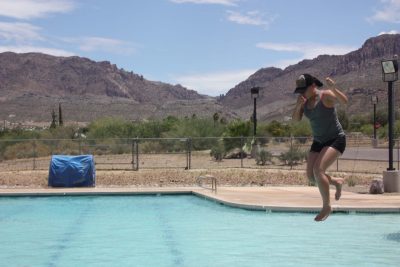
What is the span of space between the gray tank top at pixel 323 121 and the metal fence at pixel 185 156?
60.4 feet

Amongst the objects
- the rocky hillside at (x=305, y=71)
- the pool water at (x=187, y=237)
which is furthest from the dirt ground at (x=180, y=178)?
the rocky hillside at (x=305, y=71)

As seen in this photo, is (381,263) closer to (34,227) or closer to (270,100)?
(34,227)

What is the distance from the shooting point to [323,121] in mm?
6875

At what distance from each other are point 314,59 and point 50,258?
14896cm

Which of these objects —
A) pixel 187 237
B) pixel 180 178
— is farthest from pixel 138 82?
pixel 187 237

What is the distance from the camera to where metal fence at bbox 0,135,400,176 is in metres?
27.7

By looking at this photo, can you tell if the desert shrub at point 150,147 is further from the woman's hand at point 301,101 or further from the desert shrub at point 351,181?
the woman's hand at point 301,101

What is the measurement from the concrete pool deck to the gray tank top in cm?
803

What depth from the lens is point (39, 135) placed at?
151 feet

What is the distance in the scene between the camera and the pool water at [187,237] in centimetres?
1034

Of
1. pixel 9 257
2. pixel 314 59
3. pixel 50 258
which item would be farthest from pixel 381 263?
pixel 314 59

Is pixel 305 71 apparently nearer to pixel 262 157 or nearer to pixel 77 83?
pixel 77 83

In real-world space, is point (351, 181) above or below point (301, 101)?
below

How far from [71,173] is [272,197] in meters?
7.43
